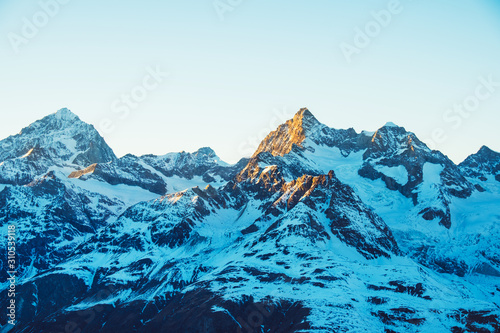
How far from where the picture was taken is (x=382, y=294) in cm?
18762

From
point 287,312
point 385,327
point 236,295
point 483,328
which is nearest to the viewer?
point 483,328

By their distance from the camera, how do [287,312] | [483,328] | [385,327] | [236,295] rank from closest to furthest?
[483,328], [385,327], [287,312], [236,295]

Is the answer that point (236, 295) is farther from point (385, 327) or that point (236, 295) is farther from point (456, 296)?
point (456, 296)

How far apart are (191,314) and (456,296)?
99.1 m

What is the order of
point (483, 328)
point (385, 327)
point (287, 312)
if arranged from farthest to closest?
point (287, 312), point (385, 327), point (483, 328)

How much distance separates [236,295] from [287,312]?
72.6 feet

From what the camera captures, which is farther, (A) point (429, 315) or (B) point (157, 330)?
(B) point (157, 330)

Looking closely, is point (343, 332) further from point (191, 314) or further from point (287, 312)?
point (191, 314)

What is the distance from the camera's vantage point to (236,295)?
19112cm

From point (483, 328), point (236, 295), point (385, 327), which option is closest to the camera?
point (483, 328)

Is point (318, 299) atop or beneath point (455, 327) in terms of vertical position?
atop

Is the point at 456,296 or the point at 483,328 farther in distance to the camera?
the point at 456,296

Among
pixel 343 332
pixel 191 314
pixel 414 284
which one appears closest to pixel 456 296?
pixel 414 284

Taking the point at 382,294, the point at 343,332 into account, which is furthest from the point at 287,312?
the point at 382,294
